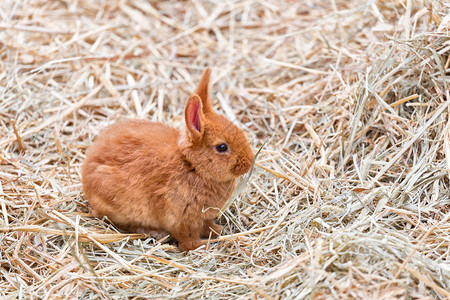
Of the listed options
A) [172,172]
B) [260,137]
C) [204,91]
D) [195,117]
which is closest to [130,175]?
[172,172]

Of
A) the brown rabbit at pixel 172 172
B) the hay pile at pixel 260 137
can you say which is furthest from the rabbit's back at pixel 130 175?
the hay pile at pixel 260 137

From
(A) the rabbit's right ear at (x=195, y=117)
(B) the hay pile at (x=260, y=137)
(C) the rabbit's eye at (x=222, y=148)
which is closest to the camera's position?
(B) the hay pile at (x=260, y=137)

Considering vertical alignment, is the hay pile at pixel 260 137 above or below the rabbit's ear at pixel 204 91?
below

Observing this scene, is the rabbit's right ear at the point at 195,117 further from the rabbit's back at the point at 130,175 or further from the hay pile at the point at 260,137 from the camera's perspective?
the hay pile at the point at 260,137

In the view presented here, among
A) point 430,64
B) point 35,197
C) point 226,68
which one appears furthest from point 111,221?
point 430,64

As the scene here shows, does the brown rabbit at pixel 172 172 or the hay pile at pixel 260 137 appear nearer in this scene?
the hay pile at pixel 260 137
